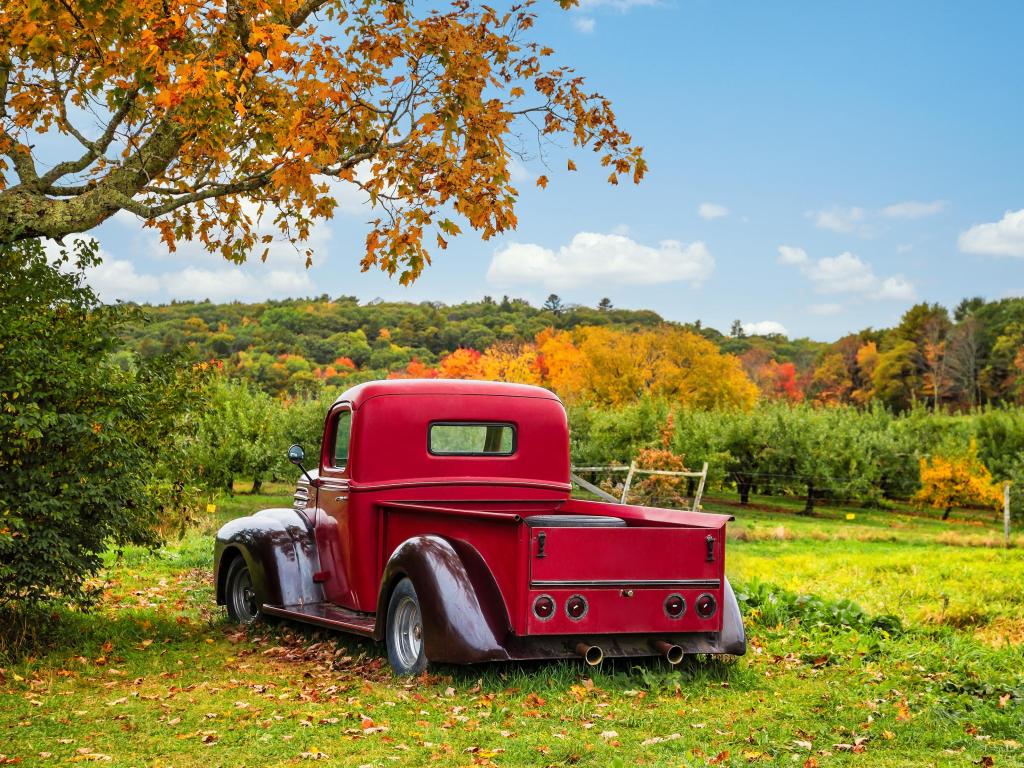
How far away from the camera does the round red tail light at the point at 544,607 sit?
22.0 feet

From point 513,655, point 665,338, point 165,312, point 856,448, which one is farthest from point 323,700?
point 165,312

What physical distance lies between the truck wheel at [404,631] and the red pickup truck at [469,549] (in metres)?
0.01

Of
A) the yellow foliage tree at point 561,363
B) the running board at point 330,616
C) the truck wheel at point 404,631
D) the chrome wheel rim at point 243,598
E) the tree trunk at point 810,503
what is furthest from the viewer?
A: the yellow foliage tree at point 561,363

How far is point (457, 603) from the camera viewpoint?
6.82 m

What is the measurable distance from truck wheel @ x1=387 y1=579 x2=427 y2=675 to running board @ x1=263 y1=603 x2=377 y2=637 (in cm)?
18

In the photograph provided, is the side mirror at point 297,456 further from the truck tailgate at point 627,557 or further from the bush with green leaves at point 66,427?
the truck tailgate at point 627,557

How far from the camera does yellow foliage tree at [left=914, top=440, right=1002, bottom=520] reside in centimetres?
3409

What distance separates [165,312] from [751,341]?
61.1m

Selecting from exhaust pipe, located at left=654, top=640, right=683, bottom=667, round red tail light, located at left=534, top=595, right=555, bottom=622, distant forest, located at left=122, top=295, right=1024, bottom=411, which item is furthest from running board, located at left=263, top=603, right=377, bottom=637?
distant forest, located at left=122, top=295, right=1024, bottom=411

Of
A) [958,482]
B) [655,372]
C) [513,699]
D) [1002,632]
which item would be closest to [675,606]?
[513,699]

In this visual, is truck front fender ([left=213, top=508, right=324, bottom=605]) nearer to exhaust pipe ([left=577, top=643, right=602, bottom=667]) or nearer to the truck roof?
the truck roof

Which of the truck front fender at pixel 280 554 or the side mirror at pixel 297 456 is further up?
the side mirror at pixel 297 456

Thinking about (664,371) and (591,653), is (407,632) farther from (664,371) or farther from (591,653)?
(664,371)

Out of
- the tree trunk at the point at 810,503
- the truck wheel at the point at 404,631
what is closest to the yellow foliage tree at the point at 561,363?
the tree trunk at the point at 810,503
